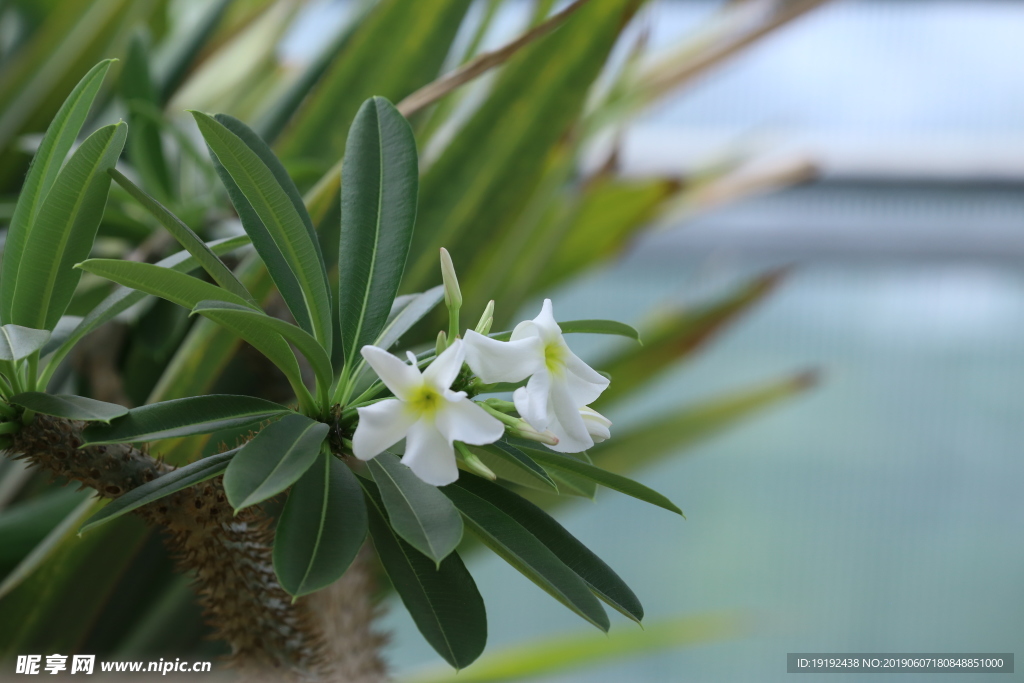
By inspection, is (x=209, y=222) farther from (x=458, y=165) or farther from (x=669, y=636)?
(x=669, y=636)

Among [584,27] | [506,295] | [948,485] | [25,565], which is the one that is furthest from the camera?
[948,485]

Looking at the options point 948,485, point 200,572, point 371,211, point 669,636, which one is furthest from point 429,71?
point 948,485

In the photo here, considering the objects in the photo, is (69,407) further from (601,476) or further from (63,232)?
(601,476)

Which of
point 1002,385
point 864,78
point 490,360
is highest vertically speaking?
point 864,78

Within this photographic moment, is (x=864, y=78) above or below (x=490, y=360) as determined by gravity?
above

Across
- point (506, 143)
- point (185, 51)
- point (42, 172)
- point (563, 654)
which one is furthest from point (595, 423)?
point (185, 51)

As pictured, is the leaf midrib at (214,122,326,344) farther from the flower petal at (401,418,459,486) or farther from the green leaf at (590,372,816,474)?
the green leaf at (590,372,816,474)

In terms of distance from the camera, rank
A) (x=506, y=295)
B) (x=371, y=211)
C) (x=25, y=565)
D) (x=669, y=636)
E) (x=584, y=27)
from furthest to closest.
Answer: (x=669, y=636) → (x=506, y=295) → (x=584, y=27) → (x=25, y=565) → (x=371, y=211)
